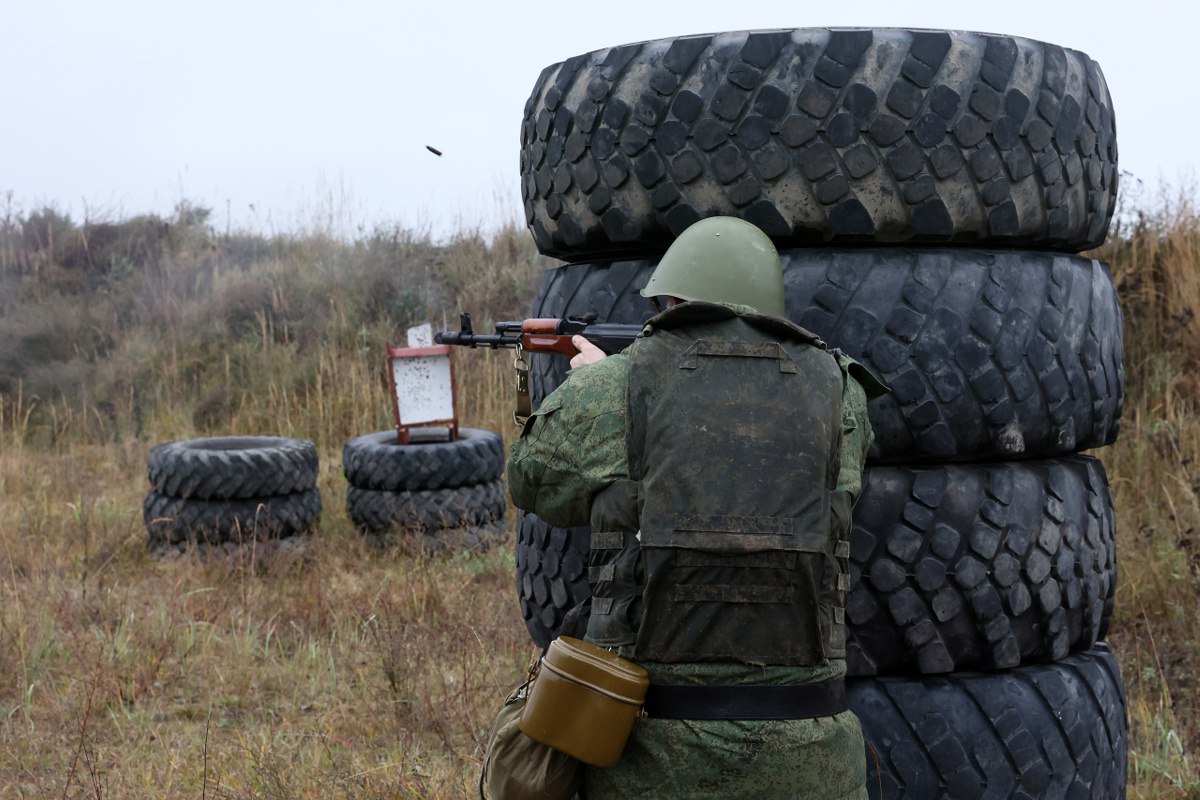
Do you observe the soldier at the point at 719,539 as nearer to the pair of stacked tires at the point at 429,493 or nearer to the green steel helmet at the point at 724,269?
the green steel helmet at the point at 724,269

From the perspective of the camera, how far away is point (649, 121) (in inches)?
99.4

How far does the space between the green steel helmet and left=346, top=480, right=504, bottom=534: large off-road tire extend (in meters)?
4.73

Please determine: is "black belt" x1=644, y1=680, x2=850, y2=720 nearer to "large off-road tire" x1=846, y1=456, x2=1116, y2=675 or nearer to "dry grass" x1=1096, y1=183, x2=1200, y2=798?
"large off-road tire" x1=846, y1=456, x2=1116, y2=675

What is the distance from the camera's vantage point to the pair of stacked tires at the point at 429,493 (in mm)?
6953

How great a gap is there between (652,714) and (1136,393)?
653 centimetres

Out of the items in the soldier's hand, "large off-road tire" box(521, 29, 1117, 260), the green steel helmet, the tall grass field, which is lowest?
the tall grass field

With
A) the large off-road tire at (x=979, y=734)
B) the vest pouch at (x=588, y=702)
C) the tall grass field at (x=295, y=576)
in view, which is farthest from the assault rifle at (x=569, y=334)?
the tall grass field at (x=295, y=576)

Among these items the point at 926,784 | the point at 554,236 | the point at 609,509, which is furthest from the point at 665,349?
the point at 926,784

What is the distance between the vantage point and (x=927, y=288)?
2.47 meters

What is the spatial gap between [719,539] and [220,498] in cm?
531

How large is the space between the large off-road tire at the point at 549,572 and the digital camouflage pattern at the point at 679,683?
50cm

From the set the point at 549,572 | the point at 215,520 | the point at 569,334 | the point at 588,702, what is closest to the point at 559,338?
the point at 569,334

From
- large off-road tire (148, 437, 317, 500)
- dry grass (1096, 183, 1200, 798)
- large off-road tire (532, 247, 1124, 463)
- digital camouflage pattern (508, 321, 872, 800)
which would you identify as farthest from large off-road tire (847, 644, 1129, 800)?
large off-road tire (148, 437, 317, 500)

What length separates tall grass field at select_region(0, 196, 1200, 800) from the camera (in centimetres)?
401
